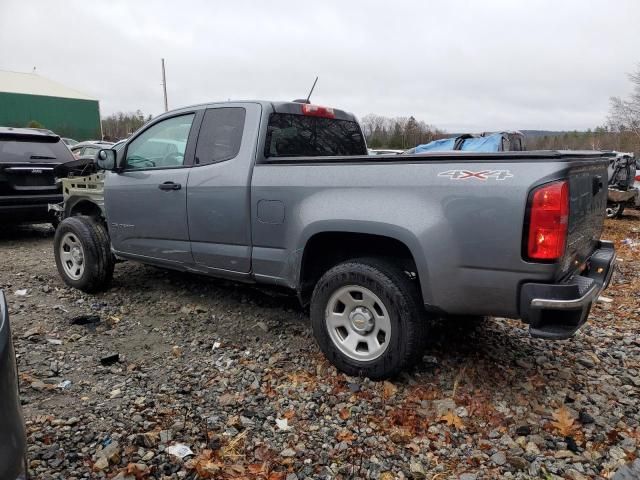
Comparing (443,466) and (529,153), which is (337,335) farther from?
(529,153)

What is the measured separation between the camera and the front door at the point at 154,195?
422 centimetres

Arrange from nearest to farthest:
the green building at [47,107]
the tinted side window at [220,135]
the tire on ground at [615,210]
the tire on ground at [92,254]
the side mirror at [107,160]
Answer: the tinted side window at [220,135]
the side mirror at [107,160]
the tire on ground at [92,254]
the tire on ground at [615,210]
the green building at [47,107]

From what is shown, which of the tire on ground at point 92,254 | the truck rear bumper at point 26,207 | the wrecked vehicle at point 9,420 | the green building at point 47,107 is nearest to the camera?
the wrecked vehicle at point 9,420

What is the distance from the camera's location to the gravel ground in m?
2.57

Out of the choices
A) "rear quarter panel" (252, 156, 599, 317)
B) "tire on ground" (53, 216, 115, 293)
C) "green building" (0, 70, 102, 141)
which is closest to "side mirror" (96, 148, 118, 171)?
"tire on ground" (53, 216, 115, 293)

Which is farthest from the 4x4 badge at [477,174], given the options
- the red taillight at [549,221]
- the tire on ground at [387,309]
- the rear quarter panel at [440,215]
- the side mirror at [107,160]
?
the side mirror at [107,160]

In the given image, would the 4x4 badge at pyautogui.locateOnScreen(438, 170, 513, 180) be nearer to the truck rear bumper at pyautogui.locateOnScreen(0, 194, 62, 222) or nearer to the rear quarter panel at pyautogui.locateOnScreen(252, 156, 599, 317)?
the rear quarter panel at pyautogui.locateOnScreen(252, 156, 599, 317)

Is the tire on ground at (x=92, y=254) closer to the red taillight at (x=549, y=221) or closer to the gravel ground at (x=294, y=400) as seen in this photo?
the gravel ground at (x=294, y=400)

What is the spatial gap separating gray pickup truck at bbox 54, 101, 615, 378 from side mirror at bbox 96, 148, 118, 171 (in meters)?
0.01

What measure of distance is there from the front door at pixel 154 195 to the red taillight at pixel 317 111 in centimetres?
97

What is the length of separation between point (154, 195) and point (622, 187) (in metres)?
11.2

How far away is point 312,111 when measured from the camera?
425cm

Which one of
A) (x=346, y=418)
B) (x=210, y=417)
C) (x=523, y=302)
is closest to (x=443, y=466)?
(x=346, y=418)

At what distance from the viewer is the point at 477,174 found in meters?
2.71
